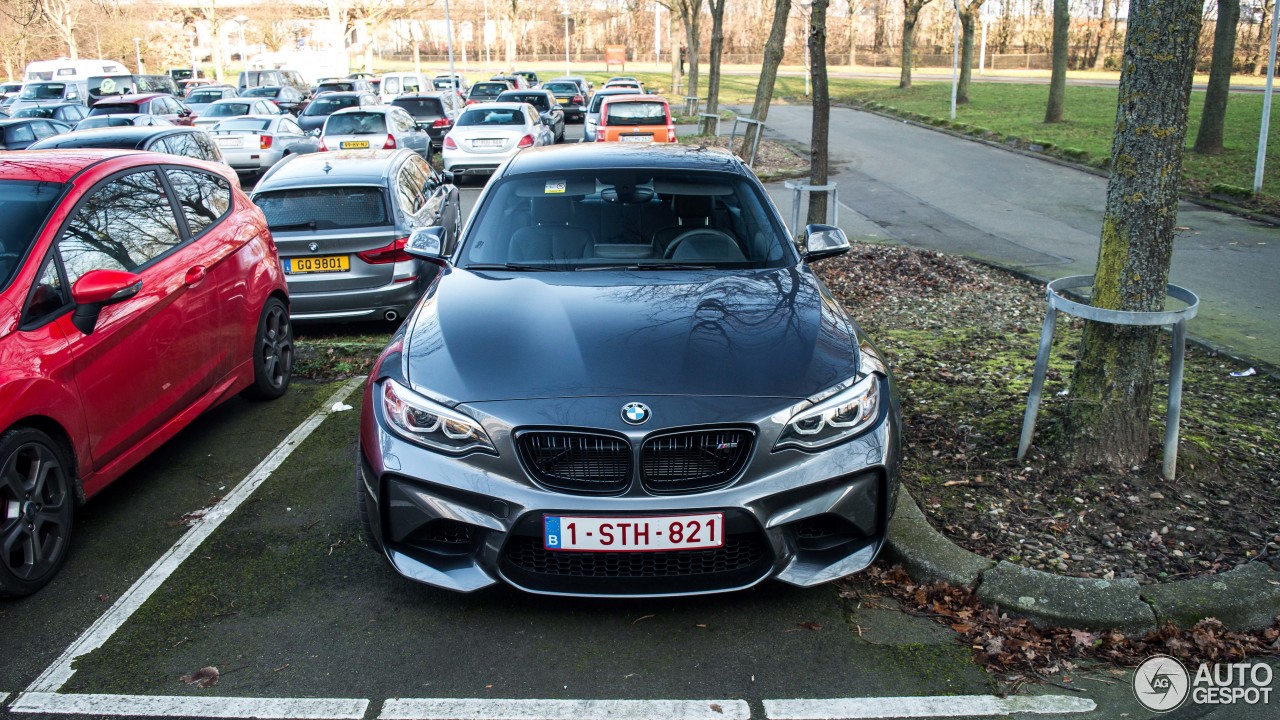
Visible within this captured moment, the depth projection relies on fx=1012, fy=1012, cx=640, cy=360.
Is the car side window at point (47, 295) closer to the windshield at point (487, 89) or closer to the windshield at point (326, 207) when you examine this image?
the windshield at point (326, 207)

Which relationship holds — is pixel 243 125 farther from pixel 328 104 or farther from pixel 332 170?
pixel 332 170

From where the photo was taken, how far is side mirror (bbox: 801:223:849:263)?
525cm

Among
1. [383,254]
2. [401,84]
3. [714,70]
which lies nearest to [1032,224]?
[383,254]

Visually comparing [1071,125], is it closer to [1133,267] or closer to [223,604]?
[1133,267]

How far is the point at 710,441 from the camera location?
3.61 meters

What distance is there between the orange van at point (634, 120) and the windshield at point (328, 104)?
1016 centimetres

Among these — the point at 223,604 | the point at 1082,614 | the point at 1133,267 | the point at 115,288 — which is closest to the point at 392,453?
the point at 223,604

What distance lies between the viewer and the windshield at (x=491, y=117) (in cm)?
2166

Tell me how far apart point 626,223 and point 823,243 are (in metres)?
1.04

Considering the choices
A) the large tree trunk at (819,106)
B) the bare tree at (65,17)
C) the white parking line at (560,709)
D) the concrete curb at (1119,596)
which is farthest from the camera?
the bare tree at (65,17)

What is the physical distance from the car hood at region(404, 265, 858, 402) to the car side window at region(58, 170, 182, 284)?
165 cm

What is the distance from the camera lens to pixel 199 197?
20.4ft

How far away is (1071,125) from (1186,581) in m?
25.1

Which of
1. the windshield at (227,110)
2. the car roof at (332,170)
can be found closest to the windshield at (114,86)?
the windshield at (227,110)
